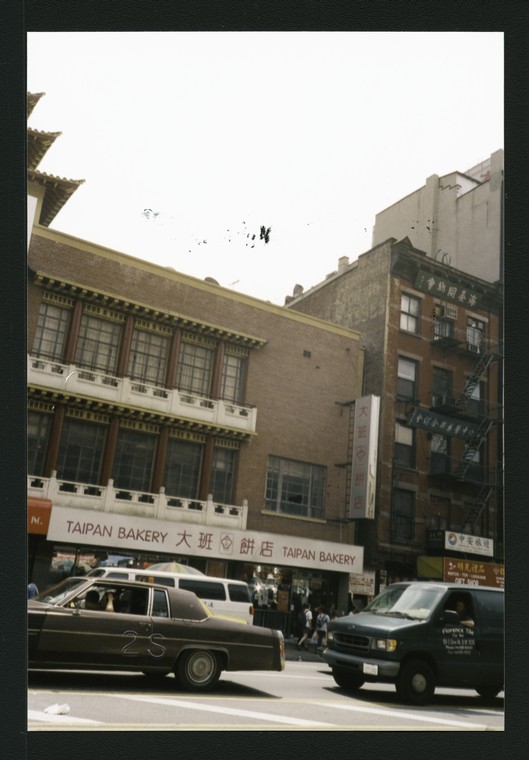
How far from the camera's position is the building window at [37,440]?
14609 mm

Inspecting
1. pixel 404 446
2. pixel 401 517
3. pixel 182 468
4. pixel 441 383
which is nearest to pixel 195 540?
pixel 182 468

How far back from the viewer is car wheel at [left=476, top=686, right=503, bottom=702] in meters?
7.32

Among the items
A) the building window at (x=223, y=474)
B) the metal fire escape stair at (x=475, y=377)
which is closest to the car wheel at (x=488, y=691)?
the building window at (x=223, y=474)

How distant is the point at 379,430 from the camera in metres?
18.7

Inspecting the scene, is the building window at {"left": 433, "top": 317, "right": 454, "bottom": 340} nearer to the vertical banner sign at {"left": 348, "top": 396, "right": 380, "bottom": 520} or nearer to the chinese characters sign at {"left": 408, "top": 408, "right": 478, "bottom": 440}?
the chinese characters sign at {"left": 408, "top": 408, "right": 478, "bottom": 440}

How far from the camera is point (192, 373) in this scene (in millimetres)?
16594

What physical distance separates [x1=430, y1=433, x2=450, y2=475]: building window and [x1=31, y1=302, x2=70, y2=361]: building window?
1046 centimetres

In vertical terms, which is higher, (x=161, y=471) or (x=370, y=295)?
(x=370, y=295)

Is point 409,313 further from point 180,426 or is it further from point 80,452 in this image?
point 80,452

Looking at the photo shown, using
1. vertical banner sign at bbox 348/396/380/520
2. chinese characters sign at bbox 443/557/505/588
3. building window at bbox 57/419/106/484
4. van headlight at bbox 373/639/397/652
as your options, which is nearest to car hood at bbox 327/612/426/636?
van headlight at bbox 373/639/397/652
